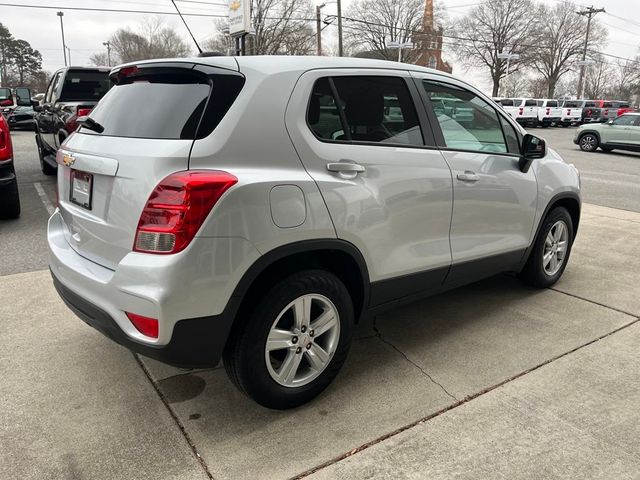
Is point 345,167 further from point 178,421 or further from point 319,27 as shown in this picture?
point 319,27

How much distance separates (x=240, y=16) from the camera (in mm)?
14359

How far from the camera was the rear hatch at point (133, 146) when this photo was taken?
7.43 ft

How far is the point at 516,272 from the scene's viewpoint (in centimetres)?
420

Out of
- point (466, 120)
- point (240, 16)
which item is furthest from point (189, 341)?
point (240, 16)

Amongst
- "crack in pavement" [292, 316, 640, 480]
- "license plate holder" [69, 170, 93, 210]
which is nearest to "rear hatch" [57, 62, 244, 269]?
"license plate holder" [69, 170, 93, 210]

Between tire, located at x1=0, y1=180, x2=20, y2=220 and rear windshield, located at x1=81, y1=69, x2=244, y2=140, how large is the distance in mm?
4448

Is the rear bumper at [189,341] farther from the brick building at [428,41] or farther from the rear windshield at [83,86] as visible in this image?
the brick building at [428,41]

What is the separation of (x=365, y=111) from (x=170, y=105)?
1.06 m

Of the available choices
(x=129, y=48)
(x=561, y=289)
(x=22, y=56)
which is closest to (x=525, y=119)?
(x=561, y=289)

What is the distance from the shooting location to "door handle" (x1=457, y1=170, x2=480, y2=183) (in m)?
3.28

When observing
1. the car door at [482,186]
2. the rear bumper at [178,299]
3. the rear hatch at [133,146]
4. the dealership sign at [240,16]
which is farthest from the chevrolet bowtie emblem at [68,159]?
A: the dealership sign at [240,16]

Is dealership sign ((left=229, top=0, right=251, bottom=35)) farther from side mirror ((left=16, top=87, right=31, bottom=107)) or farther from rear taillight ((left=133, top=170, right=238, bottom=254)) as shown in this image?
rear taillight ((left=133, top=170, right=238, bottom=254))

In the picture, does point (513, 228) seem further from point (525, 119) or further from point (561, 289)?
point (525, 119)

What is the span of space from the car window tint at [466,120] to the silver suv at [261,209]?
0.03 meters
